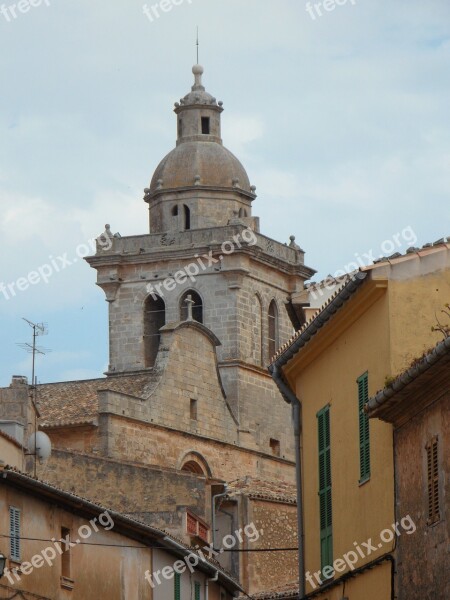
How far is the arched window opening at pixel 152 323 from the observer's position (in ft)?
245

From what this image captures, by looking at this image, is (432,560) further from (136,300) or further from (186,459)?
(136,300)

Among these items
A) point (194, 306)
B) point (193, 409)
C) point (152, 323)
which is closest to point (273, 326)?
point (194, 306)

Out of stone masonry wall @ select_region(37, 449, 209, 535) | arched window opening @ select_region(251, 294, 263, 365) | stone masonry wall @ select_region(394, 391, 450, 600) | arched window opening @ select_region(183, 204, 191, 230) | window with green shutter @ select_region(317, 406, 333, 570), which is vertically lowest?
stone masonry wall @ select_region(394, 391, 450, 600)

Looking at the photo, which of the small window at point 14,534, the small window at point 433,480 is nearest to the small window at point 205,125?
the small window at point 14,534

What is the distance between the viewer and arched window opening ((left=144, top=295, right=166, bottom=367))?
245 ft

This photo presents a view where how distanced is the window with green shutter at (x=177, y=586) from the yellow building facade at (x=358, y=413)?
9.28 m

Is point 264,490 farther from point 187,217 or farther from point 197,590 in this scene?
point 187,217

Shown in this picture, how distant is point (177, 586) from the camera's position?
1553 inches

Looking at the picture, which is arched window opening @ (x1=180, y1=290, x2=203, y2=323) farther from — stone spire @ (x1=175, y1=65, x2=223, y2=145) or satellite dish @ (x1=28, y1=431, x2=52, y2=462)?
satellite dish @ (x1=28, y1=431, x2=52, y2=462)

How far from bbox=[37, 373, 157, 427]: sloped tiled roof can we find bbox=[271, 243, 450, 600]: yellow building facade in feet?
106

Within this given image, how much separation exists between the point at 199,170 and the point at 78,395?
47.5 feet

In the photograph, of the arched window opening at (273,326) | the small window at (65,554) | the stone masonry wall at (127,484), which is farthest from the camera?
the arched window opening at (273,326)

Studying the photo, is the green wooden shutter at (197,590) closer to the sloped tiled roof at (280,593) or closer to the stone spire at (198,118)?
the sloped tiled roof at (280,593)

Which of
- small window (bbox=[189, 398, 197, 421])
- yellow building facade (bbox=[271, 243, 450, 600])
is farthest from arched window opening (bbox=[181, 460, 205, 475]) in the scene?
yellow building facade (bbox=[271, 243, 450, 600])
